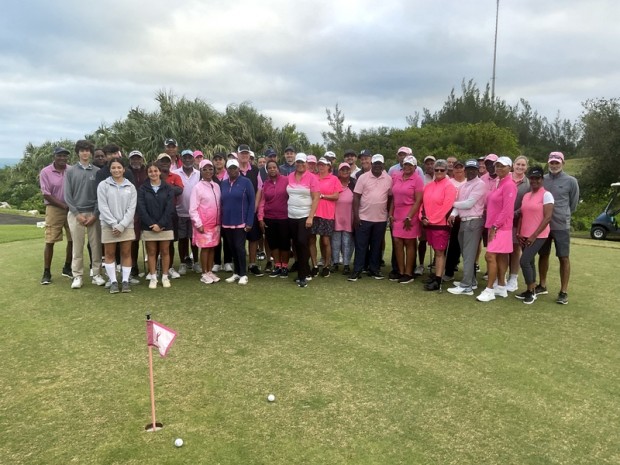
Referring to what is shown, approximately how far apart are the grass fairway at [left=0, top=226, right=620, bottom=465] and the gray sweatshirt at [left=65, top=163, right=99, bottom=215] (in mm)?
1339

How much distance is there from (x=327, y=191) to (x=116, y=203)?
327 cm

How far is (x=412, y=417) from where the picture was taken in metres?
3.47

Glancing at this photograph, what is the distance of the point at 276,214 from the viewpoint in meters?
7.69

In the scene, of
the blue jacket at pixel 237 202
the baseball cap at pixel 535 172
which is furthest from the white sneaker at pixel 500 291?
the blue jacket at pixel 237 202

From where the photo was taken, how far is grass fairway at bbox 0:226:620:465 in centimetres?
311

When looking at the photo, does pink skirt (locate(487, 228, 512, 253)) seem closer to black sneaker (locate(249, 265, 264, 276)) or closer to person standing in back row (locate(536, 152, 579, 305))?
person standing in back row (locate(536, 152, 579, 305))

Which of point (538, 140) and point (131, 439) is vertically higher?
Result: point (538, 140)

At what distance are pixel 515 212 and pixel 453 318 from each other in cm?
206

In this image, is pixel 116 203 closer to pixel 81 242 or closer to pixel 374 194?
pixel 81 242

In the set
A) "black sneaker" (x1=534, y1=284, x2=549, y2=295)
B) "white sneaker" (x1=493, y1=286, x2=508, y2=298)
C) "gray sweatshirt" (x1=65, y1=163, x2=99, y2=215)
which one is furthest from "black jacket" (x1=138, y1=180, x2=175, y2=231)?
"black sneaker" (x1=534, y1=284, x2=549, y2=295)

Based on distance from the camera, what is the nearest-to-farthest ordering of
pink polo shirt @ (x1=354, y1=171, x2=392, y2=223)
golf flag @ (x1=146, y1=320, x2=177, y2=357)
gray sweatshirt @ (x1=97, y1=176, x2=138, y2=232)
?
1. golf flag @ (x1=146, y1=320, x2=177, y2=357)
2. gray sweatshirt @ (x1=97, y1=176, x2=138, y2=232)
3. pink polo shirt @ (x1=354, y1=171, x2=392, y2=223)

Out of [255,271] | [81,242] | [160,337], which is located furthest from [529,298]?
[81,242]

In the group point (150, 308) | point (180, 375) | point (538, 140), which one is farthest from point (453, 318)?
point (538, 140)

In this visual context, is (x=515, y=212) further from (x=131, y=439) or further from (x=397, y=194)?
(x=131, y=439)
